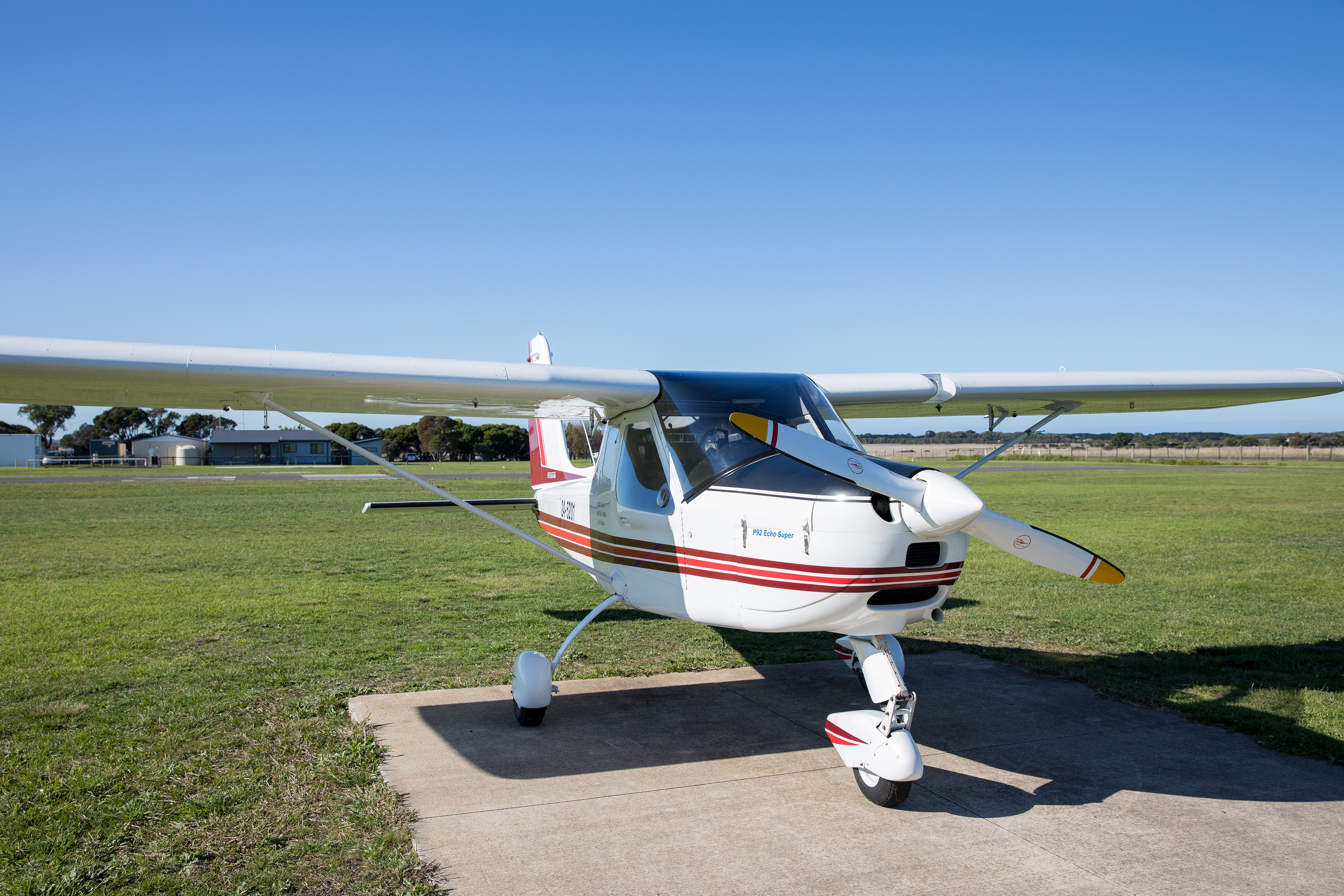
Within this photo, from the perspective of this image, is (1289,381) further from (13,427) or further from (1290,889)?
(13,427)

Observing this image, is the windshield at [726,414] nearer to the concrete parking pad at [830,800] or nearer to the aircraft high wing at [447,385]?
the aircraft high wing at [447,385]

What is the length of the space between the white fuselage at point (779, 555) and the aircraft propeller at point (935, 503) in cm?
9

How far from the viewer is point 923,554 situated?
3.99 metres

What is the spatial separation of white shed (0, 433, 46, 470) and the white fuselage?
87.2 metres

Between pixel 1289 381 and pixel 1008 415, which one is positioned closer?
pixel 1289 381

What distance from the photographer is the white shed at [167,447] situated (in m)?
75.9

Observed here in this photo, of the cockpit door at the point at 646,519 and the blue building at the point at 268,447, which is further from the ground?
the cockpit door at the point at 646,519

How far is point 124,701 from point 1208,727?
283 inches

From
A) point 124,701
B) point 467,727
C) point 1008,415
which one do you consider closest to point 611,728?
point 467,727

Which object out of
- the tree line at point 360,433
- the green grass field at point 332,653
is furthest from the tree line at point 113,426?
the green grass field at point 332,653

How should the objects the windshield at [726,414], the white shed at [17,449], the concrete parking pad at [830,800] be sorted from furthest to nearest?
the white shed at [17,449] < the windshield at [726,414] < the concrete parking pad at [830,800]

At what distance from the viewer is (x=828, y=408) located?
506cm

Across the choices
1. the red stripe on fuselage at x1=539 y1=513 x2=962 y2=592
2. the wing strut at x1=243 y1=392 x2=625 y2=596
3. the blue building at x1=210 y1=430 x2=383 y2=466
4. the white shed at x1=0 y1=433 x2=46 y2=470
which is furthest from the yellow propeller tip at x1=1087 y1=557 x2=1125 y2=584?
the white shed at x1=0 y1=433 x2=46 y2=470

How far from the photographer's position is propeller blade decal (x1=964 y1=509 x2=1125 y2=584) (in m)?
4.30
